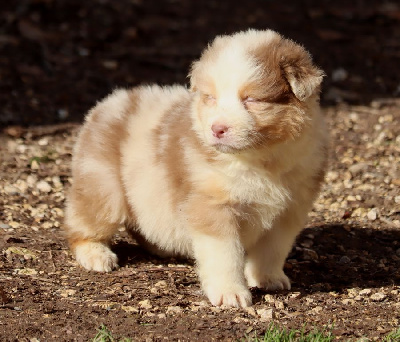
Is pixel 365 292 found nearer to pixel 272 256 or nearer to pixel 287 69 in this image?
pixel 272 256

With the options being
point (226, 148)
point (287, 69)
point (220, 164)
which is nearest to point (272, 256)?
point (220, 164)

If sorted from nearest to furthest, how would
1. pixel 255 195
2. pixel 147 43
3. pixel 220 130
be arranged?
pixel 220 130 < pixel 255 195 < pixel 147 43

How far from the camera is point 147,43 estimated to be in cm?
1113

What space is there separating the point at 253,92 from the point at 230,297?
1.21 metres

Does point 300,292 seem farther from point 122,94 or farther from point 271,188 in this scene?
point 122,94

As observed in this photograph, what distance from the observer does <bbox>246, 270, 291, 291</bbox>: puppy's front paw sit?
5234 millimetres

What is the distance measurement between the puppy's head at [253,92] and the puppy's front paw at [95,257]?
1350 millimetres

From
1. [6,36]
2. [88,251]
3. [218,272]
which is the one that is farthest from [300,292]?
[6,36]

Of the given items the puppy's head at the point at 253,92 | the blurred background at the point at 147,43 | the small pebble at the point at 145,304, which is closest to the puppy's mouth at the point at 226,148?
the puppy's head at the point at 253,92

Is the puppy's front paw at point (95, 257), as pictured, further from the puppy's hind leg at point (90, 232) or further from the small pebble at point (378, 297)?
the small pebble at point (378, 297)

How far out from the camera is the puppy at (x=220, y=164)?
4559mm

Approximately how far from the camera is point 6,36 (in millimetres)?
10781

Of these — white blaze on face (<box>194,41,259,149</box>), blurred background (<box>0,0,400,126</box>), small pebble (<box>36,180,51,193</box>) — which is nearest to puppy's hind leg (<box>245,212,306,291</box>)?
white blaze on face (<box>194,41,259,149</box>)

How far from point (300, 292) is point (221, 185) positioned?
98 centimetres
